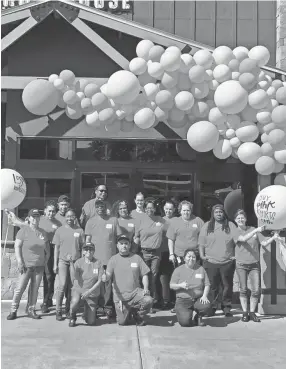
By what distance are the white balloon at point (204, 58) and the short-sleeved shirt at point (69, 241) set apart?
8.83 feet

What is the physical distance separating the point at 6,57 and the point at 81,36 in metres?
1.21

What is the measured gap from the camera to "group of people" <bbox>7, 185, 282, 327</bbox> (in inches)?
245

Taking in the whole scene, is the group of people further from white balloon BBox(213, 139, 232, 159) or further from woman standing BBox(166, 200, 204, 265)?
white balloon BBox(213, 139, 232, 159)

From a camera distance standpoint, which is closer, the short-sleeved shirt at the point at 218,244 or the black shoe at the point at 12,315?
the black shoe at the point at 12,315

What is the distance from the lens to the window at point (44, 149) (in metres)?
7.94

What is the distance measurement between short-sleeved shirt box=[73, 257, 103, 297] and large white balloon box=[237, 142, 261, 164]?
231cm

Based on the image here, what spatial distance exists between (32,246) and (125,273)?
1.27 m

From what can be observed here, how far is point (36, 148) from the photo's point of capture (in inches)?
314

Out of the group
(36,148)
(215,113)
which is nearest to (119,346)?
(215,113)

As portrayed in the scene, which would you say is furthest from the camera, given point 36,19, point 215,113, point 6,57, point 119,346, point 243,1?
point 243,1

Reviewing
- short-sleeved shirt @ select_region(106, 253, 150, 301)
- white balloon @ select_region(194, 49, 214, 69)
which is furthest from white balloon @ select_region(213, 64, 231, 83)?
short-sleeved shirt @ select_region(106, 253, 150, 301)

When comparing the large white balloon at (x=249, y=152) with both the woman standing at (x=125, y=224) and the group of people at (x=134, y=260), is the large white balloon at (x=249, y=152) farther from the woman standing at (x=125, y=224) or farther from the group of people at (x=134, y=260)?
the woman standing at (x=125, y=224)

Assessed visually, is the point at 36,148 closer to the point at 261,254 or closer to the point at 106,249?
the point at 106,249

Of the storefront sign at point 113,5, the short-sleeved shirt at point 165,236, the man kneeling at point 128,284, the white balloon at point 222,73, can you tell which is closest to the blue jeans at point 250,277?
the short-sleeved shirt at point 165,236
